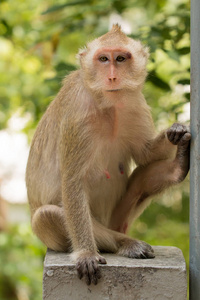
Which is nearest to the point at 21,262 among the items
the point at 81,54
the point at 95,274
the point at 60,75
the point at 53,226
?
the point at 60,75

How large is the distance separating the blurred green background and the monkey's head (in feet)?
2.27

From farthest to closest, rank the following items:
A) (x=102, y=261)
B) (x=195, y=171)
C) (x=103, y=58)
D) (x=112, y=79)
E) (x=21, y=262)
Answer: (x=21, y=262), (x=103, y=58), (x=112, y=79), (x=102, y=261), (x=195, y=171)

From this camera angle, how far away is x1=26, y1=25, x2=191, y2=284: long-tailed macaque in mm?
3994

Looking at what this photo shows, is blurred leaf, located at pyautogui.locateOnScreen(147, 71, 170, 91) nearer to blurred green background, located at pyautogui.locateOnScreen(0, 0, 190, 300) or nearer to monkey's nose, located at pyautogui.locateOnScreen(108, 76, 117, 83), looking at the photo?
blurred green background, located at pyautogui.locateOnScreen(0, 0, 190, 300)

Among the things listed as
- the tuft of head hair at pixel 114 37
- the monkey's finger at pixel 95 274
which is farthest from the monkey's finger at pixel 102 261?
the tuft of head hair at pixel 114 37

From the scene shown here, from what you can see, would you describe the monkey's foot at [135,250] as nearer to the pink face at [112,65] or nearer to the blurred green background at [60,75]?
the blurred green background at [60,75]

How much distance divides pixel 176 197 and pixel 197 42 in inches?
168

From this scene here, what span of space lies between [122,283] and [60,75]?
2.55 m

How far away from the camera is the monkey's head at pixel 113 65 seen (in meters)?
3.90

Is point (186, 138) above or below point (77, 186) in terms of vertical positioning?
above

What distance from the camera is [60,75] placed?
5.32 m

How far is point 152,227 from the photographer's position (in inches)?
308

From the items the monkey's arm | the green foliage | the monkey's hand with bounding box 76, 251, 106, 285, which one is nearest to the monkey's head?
the monkey's arm

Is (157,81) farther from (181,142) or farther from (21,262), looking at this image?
(21,262)
